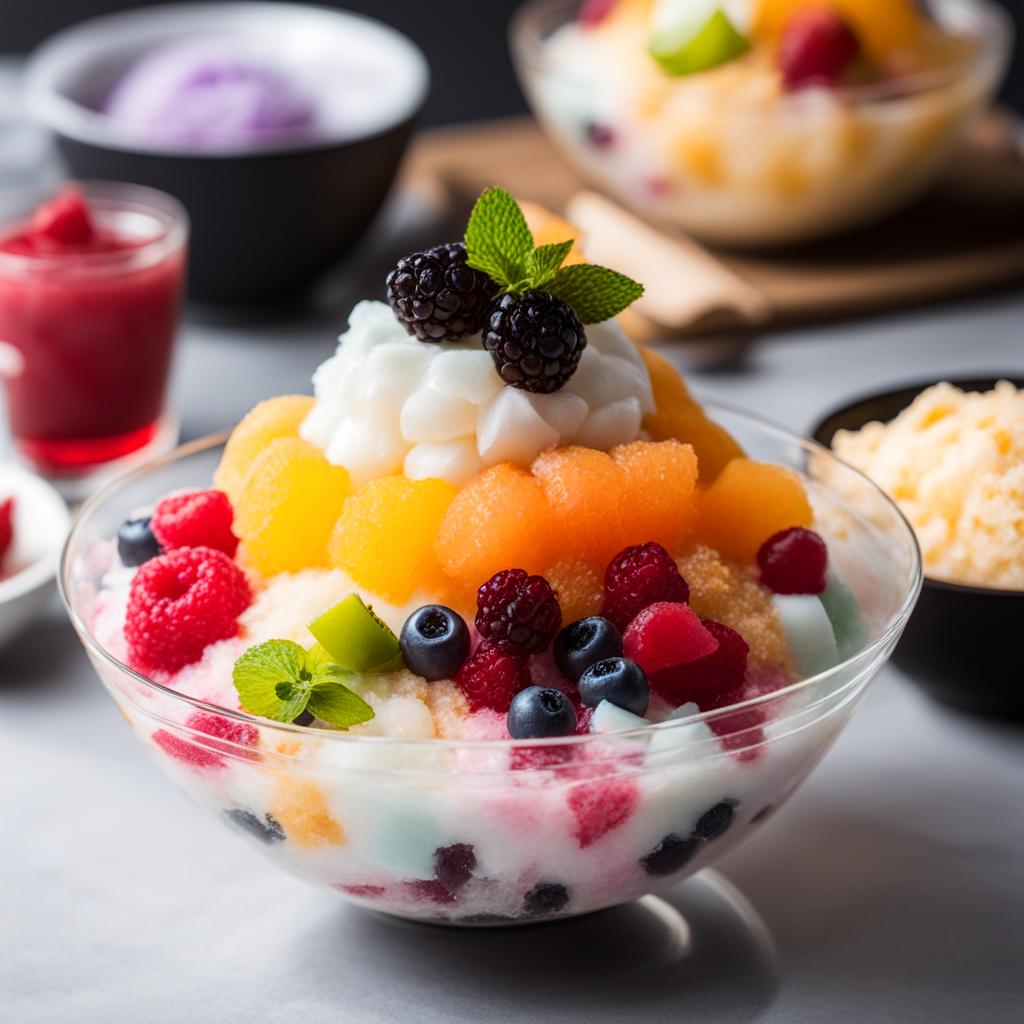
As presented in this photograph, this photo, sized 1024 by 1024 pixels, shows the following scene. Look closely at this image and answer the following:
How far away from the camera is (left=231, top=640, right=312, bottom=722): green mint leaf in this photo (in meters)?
1.36

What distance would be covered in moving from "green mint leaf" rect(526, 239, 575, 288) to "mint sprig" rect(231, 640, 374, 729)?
425mm

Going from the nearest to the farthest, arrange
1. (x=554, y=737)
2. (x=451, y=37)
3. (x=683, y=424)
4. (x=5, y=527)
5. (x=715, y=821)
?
(x=554, y=737) < (x=715, y=821) < (x=683, y=424) < (x=5, y=527) < (x=451, y=37)

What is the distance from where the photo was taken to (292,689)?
1.36 meters

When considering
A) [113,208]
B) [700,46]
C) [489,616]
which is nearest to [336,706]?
[489,616]

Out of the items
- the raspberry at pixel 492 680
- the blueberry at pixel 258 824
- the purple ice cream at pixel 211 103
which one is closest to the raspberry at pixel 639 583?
the raspberry at pixel 492 680

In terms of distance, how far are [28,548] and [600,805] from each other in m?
1.19

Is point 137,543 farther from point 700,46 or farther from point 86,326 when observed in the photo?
A: point 700,46

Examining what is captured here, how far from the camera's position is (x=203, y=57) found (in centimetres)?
315

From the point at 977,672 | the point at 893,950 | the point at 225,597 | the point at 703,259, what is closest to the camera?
the point at 225,597

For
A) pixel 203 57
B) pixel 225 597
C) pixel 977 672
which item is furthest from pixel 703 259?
pixel 225 597

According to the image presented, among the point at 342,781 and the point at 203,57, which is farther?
the point at 203,57

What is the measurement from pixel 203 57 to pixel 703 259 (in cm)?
106

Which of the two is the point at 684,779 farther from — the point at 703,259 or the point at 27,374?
the point at 703,259

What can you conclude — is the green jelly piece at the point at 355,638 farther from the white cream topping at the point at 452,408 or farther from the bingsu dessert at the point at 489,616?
the white cream topping at the point at 452,408
